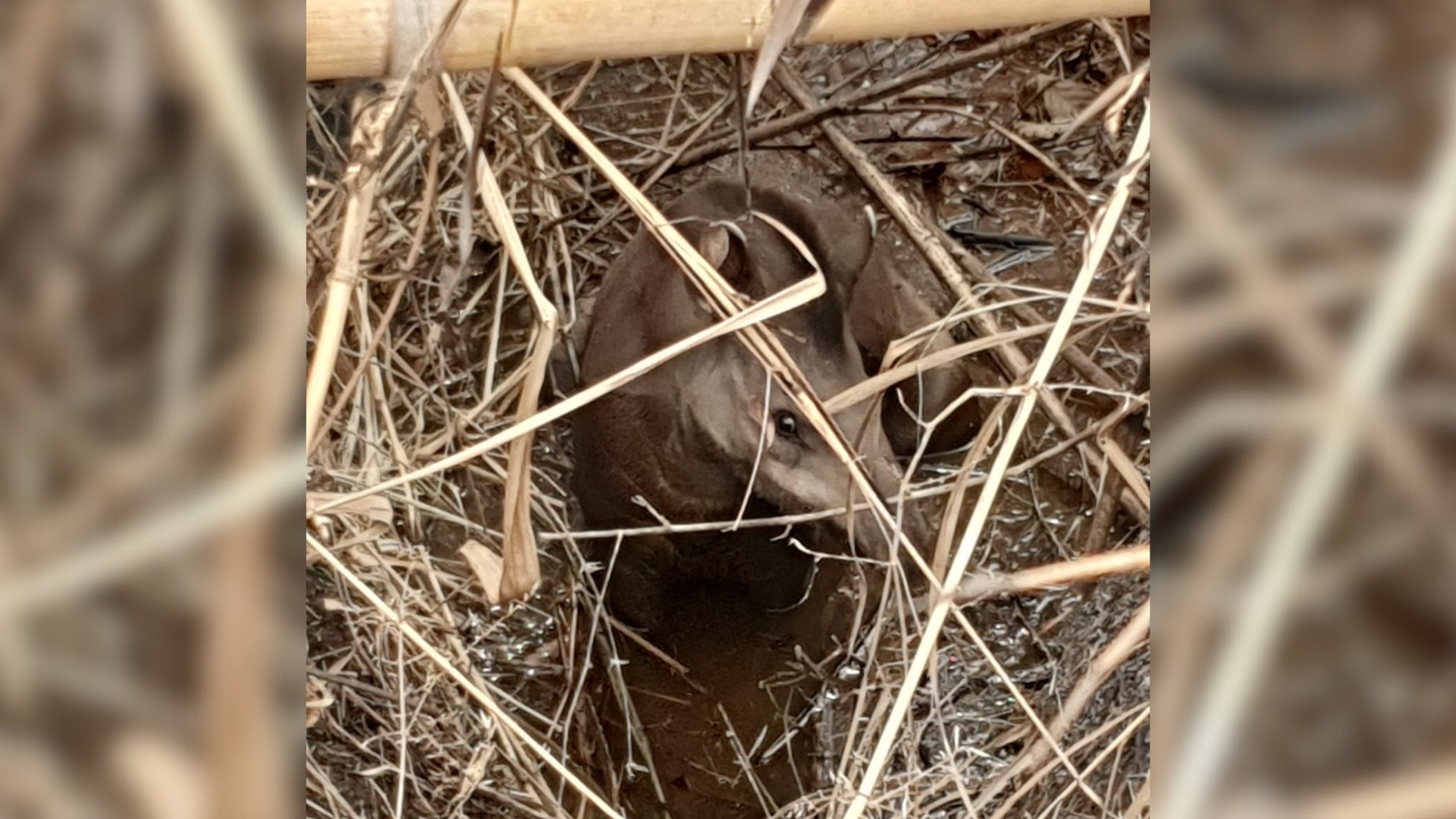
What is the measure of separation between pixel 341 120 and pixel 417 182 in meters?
0.33

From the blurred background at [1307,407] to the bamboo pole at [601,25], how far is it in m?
0.44

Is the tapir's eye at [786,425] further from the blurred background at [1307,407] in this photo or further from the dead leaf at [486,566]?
the blurred background at [1307,407]

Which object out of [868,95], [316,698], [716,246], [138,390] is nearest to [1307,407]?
[138,390]

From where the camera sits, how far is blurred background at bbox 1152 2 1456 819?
16 cm

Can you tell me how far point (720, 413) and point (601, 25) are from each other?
711 mm

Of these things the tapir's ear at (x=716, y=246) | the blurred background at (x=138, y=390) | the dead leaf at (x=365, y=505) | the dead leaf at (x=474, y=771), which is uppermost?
the blurred background at (x=138, y=390)

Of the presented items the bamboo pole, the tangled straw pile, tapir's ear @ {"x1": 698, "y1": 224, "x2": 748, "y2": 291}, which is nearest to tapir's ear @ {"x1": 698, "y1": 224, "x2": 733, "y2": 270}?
tapir's ear @ {"x1": 698, "y1": 224, "x2": 748, "y2": 291}

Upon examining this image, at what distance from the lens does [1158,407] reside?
18cm

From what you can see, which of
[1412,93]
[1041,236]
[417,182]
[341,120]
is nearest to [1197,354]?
[1412,93]

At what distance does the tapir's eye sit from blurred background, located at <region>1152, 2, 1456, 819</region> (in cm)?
109

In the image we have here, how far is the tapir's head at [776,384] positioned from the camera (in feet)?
4.18

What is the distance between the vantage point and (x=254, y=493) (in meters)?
0.18

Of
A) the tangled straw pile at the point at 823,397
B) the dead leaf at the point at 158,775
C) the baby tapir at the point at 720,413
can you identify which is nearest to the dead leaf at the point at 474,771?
the tangled straw pile at the point at 823,397

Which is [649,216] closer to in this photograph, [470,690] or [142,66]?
[470,690]
